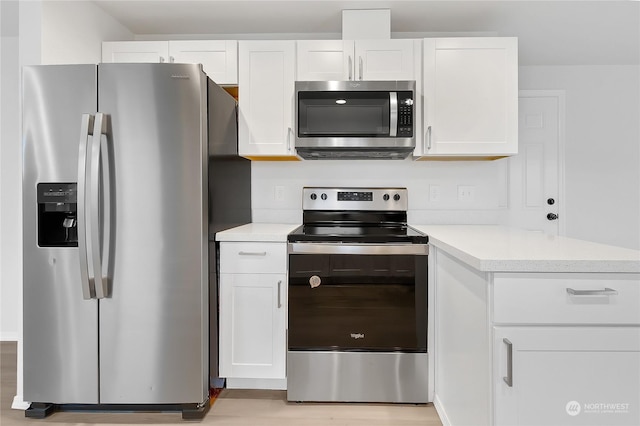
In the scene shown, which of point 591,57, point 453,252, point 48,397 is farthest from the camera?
point 591,57

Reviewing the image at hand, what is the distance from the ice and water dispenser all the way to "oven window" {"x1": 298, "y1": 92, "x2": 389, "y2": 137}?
1.25 m

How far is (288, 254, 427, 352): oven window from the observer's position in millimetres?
1995

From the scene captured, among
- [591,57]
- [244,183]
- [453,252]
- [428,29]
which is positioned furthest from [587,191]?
[244,183]

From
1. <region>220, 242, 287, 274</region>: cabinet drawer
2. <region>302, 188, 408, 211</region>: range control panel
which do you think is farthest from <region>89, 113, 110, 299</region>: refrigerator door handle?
<region>302, 188, 408, 211</region>: range control panel

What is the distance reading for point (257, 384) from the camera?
2.21 metres

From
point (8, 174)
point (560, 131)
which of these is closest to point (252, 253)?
point (8, 174)

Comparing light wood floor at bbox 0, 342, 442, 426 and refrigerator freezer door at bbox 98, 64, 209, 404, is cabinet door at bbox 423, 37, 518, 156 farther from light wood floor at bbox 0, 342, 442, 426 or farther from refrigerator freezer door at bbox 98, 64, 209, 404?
light wood floor at bbox 0, 342, 442, 426

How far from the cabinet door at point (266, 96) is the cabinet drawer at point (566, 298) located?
158 cm

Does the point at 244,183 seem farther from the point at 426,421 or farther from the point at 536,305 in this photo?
the point at 536,305

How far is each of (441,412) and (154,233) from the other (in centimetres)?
162

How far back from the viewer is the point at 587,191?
3467 millimetres

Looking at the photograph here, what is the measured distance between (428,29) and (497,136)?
0.96m

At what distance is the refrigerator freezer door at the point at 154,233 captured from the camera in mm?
1816

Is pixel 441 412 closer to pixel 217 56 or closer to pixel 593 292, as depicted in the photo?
pixel 593 292
